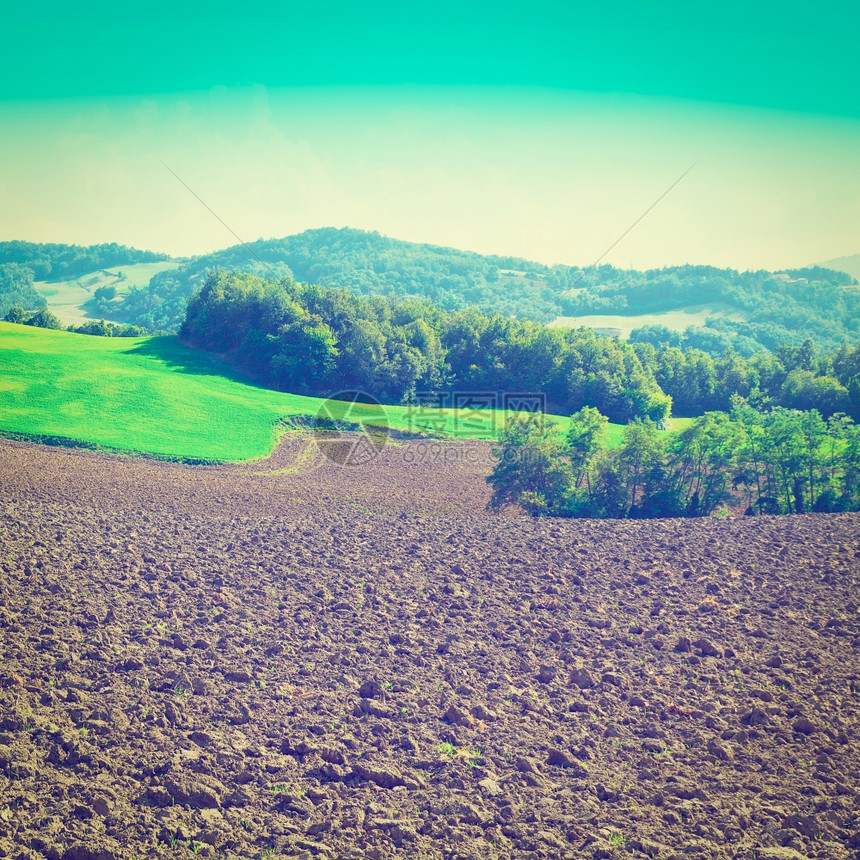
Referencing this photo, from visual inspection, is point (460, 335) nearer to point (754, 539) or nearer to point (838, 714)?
point (754, 539)

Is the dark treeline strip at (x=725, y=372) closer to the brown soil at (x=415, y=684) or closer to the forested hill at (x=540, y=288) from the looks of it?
the forested hill at (x=540, y=288)

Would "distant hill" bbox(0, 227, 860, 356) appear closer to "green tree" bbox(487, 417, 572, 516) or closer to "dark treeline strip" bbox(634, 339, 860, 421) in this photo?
"dark treeline strip" bbox(634, 339, 860, 421)

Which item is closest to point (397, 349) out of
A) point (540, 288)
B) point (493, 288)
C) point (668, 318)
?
point (668, 318)

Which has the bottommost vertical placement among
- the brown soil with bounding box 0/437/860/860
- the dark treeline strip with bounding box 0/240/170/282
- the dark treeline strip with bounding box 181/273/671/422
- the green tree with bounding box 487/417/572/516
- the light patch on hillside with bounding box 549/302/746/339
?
the brown soil with bounding box 0/437/860/860

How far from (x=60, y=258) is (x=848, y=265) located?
662ft

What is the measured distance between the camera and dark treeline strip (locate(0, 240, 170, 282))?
153375 mm

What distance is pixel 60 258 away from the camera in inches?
6255

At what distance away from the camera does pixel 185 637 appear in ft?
60.6

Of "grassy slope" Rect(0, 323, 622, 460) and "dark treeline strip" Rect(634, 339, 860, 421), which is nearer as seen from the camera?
"grassy slope" Rect(0, 323, 622, 460)

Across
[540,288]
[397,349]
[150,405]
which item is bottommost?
[150,405]

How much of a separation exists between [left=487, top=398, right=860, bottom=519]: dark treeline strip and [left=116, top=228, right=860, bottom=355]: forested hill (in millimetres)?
82819

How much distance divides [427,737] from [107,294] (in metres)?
147

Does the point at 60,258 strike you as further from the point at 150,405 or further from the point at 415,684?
the point at 415,684

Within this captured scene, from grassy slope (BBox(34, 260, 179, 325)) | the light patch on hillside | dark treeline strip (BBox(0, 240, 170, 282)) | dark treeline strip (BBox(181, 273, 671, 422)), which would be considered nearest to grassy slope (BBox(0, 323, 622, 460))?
dark treeline strip (BBox(181, 273, 671, 422))
